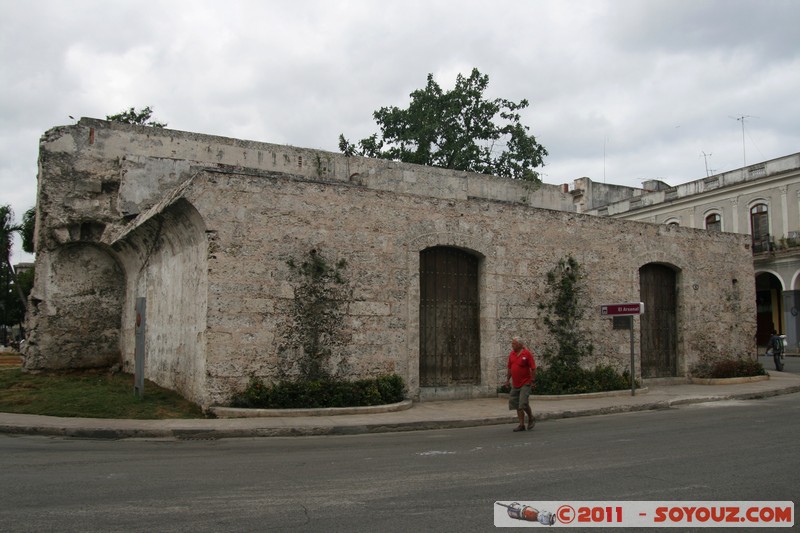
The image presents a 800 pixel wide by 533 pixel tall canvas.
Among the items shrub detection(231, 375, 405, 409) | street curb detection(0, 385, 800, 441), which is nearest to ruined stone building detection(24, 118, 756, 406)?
shrub detection(231, 375, 405, 409)

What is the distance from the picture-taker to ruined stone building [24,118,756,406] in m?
12.2

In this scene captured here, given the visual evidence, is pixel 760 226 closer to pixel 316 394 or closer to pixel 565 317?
pixel 565 317

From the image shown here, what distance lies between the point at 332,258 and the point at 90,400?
536cm

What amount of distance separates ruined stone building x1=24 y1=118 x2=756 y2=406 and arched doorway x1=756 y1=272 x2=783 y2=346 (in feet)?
70.6

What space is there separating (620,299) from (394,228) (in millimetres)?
7025

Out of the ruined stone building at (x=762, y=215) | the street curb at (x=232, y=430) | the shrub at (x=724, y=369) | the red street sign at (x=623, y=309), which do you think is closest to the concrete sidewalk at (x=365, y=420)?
the street curb at (x=232, y=430)

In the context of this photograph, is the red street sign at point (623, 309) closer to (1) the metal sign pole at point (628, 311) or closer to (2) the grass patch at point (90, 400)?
(1) the metal sign pole at point (628, 311)

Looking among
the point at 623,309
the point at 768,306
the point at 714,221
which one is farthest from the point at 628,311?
the point at 768,306

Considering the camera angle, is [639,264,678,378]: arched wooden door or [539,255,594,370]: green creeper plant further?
[639,264,678,378]: arched wooden door

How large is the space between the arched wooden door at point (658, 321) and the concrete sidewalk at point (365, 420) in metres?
2.72

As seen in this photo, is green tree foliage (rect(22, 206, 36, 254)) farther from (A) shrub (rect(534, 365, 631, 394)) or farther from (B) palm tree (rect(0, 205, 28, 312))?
(A) shrub (rect(534, 365, 631, 394))

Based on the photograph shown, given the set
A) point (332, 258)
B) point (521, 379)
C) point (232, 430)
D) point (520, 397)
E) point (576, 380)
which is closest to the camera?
point (232, 430)

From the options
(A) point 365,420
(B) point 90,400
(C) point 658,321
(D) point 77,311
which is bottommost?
(A) point 365,420

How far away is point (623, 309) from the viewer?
1507 cm
